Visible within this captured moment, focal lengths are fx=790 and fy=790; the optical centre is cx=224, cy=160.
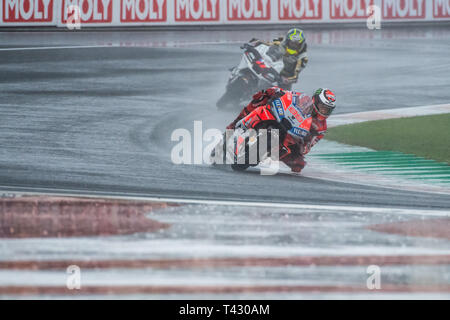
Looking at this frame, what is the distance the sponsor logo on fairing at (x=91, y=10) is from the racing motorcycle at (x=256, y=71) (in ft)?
26.6

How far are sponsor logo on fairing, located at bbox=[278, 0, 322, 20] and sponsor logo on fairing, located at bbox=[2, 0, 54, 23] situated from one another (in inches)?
269

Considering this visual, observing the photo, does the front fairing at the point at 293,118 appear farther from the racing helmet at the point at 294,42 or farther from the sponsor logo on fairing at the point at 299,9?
the sponsor logo on fairing at the point at 299,9

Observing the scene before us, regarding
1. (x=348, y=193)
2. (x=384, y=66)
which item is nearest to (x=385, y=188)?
(x=348, y=193)

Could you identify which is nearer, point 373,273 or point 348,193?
point 373,273

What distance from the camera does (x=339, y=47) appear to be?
2262cm

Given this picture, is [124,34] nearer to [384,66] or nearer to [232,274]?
[384,66]

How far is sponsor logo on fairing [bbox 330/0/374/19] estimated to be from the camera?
24.5 metres

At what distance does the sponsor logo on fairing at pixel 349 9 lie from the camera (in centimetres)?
2453

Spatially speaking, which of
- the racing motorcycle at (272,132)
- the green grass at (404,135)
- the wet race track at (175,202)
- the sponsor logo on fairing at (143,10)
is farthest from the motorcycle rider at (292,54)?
the sponsor logo on fairing at (143,10)

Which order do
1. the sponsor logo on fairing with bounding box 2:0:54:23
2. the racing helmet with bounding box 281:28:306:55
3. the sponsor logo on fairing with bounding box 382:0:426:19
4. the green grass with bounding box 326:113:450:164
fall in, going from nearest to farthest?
the green grass with bounding box 326:113:450:164
the racing helmet with bounding box 281:28:306:55
the sponsor logo on fairing with bounding box 2:0:54:23
the sponsor logo on fairing with bounding box 382:0:426:19

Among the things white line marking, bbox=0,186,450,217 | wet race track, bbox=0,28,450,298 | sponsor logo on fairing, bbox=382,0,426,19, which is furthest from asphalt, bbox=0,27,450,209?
sponsor logo on fairing, bbox=382,0,426,19

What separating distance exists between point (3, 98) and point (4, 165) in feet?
Result: 17.0

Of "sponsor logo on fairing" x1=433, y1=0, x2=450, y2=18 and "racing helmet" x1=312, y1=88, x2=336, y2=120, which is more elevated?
"sponsor logo on fairing" x1=433, y1=0, x2=450, y2=18

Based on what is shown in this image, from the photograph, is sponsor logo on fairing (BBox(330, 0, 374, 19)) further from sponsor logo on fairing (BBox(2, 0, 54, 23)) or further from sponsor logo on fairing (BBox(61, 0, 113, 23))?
sponsor logo on fairing (BBox(2, 0, 54, 23))
